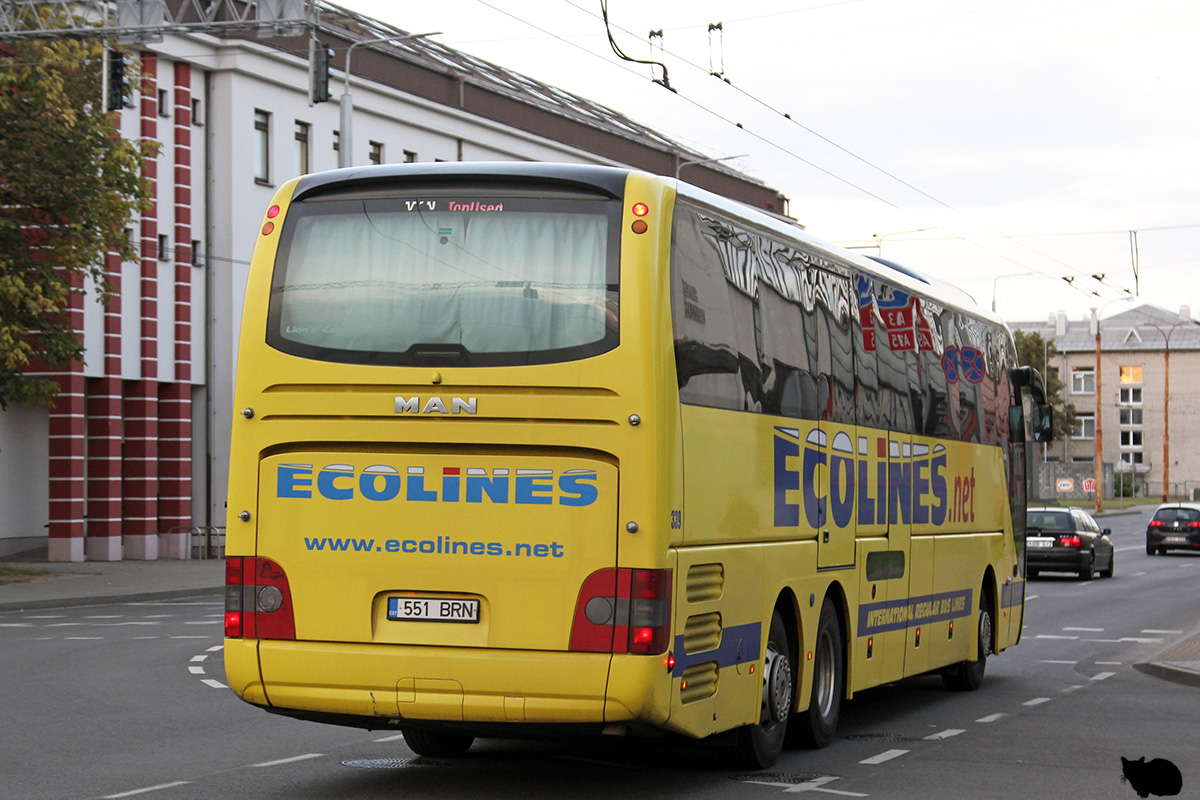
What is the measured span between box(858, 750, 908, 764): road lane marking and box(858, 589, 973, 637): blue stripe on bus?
945mm

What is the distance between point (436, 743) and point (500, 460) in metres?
2.65

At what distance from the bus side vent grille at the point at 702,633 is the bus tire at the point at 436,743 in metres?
2.05

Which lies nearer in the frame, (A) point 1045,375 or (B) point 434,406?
(B) point 434,406

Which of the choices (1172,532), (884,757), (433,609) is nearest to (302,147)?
(1172,532)

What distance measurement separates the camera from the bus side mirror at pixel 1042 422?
16.8 m

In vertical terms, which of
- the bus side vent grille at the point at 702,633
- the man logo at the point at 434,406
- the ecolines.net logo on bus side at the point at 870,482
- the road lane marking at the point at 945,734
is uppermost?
the man logo at the point at 434,406

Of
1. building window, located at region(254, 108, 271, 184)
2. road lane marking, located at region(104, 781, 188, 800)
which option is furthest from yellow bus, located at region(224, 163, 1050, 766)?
building window, located at region(254, 108, 271, 184)

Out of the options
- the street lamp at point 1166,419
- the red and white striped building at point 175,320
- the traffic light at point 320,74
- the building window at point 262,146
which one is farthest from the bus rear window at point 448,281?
the street lamp at point 1166,419

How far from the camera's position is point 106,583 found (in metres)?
29.6

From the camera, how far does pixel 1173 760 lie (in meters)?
10.8

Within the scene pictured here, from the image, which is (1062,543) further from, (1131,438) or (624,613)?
(1131,438)

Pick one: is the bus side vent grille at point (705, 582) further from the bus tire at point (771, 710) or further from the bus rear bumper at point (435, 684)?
the bus tire at point (771, 710)

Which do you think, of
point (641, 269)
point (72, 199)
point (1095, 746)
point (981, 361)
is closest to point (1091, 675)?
point (981, 361)

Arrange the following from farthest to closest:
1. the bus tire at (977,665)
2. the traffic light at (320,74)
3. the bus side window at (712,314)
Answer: the traffic light at (320,74), the bus tire at (977,665), the bus side window at (712,314)
